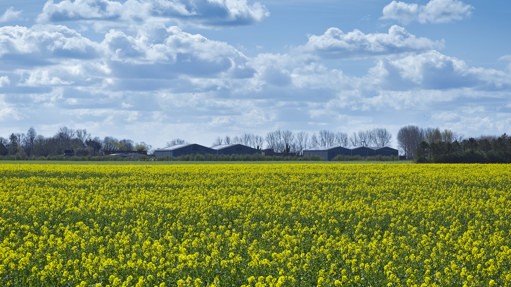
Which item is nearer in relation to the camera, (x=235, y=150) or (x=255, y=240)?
(x=255, y=240)

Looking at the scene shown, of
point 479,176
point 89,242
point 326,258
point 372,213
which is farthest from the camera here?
point 479,176

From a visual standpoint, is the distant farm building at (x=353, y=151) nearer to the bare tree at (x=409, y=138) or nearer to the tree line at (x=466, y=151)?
the bare tree at (x=409, y=138)

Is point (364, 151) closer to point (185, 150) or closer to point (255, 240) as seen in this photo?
point (185, 150)

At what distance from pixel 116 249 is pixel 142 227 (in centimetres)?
388

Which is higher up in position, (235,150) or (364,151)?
(235,150)

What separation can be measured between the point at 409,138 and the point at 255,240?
516ft

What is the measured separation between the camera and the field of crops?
1021 cm

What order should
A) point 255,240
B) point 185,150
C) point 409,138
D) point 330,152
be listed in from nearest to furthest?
point 255,240 → point 185,150 → point 330,152 → point 409,138

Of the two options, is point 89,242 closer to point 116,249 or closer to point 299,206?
point 116,249

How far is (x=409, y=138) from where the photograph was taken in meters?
164

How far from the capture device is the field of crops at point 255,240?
10211 mm

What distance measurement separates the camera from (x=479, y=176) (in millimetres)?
35031

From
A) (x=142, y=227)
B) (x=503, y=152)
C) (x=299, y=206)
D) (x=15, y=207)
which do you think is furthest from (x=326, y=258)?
(x=503, y=152)

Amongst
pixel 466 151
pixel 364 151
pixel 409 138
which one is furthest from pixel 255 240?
pixel 409 138
